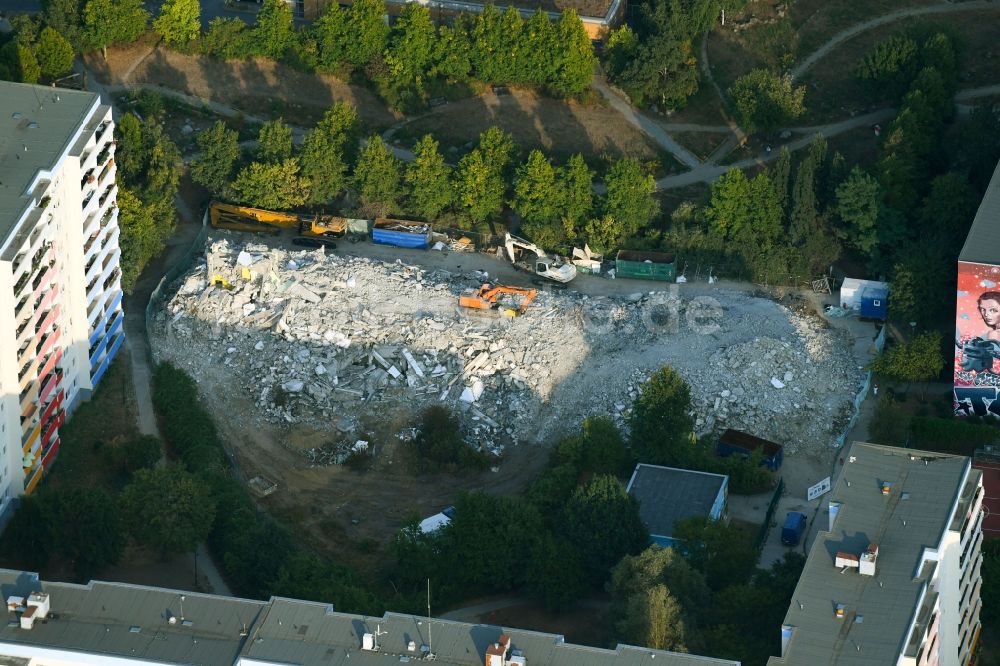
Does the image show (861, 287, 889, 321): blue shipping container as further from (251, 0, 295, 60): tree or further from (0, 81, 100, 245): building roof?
(0, 81, 100, 245): building roof

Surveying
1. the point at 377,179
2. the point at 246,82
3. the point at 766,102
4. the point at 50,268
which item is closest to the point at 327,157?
the point at 377,179

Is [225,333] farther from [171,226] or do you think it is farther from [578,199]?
[578,199]

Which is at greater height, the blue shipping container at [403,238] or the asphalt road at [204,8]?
the asphalt road at [204,8]

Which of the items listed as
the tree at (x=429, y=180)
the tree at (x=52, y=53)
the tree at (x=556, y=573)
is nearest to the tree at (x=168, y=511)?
the tree at (x=556, y=573)

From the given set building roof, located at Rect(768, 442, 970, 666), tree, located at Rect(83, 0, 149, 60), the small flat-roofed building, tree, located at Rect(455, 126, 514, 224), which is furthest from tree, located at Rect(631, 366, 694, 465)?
tree, located at Rect(83, 0, 149, 60)

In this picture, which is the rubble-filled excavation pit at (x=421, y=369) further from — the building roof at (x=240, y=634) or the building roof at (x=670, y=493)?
the building roof at (x=240, y=634)

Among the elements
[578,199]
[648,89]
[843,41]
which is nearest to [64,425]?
[578,199]

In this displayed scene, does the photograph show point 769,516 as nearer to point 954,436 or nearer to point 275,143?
point 954,436
